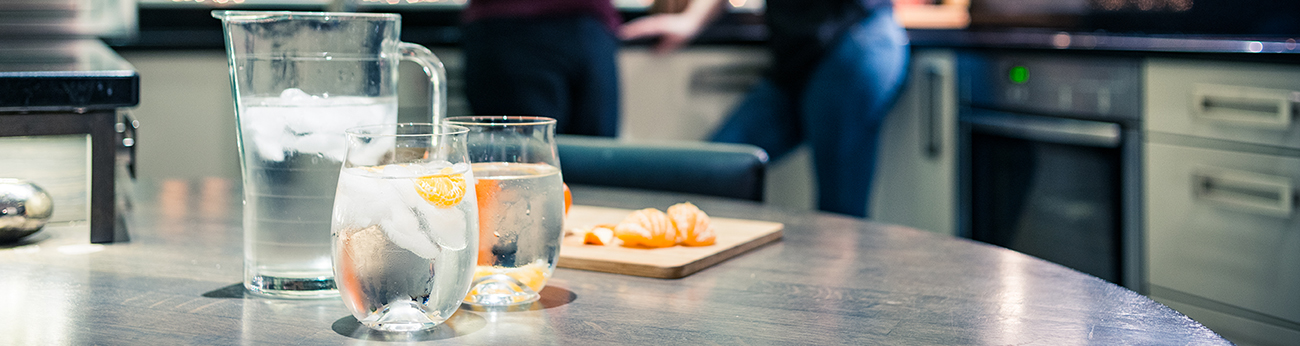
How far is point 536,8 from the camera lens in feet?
7.67

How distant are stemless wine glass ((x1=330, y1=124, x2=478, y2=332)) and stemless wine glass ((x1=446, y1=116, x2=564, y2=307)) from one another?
2.8 inches

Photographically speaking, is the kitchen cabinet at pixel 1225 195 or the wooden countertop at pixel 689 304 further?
the kitchen cabinet at pixel 1225 195

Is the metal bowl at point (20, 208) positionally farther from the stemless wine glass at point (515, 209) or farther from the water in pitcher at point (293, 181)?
the stemless wine glass at point (515, 209)

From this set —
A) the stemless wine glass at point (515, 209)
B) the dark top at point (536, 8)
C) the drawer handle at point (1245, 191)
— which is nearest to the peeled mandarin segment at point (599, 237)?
the stemless wine glass at point (515, 209)

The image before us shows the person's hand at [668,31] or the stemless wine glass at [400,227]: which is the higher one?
the person's hand at [668,31]

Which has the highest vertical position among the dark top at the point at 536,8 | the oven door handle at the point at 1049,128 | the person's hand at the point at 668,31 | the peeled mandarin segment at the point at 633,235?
the dark top at the point at 536,8

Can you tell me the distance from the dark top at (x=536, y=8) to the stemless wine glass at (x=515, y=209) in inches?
67.5

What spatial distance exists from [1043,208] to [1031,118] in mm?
217

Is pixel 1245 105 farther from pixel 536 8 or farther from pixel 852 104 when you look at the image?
pixel 536 8

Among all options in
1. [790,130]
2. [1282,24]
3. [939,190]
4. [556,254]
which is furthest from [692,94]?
[556,254]

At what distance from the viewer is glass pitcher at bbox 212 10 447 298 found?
62cm

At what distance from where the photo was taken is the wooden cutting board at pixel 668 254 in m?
0.71

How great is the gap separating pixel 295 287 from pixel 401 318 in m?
0.13

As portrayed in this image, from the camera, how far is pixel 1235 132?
1.89 metres
